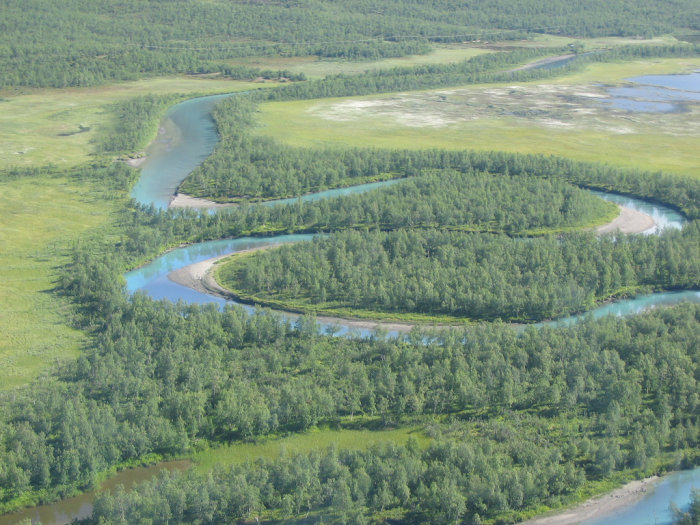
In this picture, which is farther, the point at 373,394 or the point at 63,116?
the point at 63,116

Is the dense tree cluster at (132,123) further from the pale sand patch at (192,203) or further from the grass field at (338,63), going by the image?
the grass field at (338,63)

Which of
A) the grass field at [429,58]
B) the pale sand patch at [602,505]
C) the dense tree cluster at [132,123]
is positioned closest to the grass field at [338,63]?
A: the grass field at [429,58]

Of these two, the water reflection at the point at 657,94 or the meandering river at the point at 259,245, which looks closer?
the meandering river at the point at 259,245

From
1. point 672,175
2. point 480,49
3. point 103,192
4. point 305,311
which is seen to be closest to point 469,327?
point 305,311

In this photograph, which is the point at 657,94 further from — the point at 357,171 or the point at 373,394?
the point at 373,394

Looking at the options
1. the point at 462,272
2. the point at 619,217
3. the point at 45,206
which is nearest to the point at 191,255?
the point at 45,206

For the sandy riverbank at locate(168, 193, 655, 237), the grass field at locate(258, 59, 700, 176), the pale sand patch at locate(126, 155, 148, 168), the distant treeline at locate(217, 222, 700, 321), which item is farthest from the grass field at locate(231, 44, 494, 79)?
the distant treeline at locate(217, 222, 700, 321)
